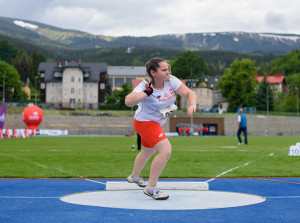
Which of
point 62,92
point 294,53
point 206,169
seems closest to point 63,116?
point 62,92

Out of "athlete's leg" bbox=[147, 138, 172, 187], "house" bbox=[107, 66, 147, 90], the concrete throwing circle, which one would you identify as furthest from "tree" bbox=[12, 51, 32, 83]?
"athlete's leg" bbox=[147, 138, 172, 187]

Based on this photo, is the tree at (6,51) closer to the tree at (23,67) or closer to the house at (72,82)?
the tree at (23,67)

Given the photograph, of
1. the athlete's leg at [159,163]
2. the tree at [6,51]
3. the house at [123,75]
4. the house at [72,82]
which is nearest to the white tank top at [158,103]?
the athlete's leg at [159,163]

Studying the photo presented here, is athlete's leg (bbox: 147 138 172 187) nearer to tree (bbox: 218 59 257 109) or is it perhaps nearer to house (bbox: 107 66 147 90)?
tree (bbox: 218 59 257 109)

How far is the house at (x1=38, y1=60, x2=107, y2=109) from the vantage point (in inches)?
4336

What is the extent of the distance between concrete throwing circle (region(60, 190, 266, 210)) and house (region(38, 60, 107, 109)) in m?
101

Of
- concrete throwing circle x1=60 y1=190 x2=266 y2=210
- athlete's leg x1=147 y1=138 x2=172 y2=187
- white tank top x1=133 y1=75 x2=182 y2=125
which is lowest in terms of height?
concrete throwing circle x1=60 y1=190 x2=266 y2=210

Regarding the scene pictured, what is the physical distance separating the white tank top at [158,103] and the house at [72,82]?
332 ft

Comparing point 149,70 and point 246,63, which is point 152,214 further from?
point 246,63

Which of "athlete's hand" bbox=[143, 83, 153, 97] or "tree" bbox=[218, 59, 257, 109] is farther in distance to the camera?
"tree" bbox=[218, 59, 257, 109]

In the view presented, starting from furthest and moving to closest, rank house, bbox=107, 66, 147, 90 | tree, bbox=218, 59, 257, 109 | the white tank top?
house, bbox=107, 66, 147, 90, tree, bbox=218, 59, 257, 109, the white tank top

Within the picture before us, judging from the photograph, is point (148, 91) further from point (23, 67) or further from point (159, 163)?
point (23, 67)

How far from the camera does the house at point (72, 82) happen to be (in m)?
110

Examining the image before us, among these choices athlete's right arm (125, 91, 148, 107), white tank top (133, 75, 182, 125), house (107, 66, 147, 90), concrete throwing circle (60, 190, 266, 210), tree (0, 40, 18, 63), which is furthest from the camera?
tree (0, 40, 18, 63)
